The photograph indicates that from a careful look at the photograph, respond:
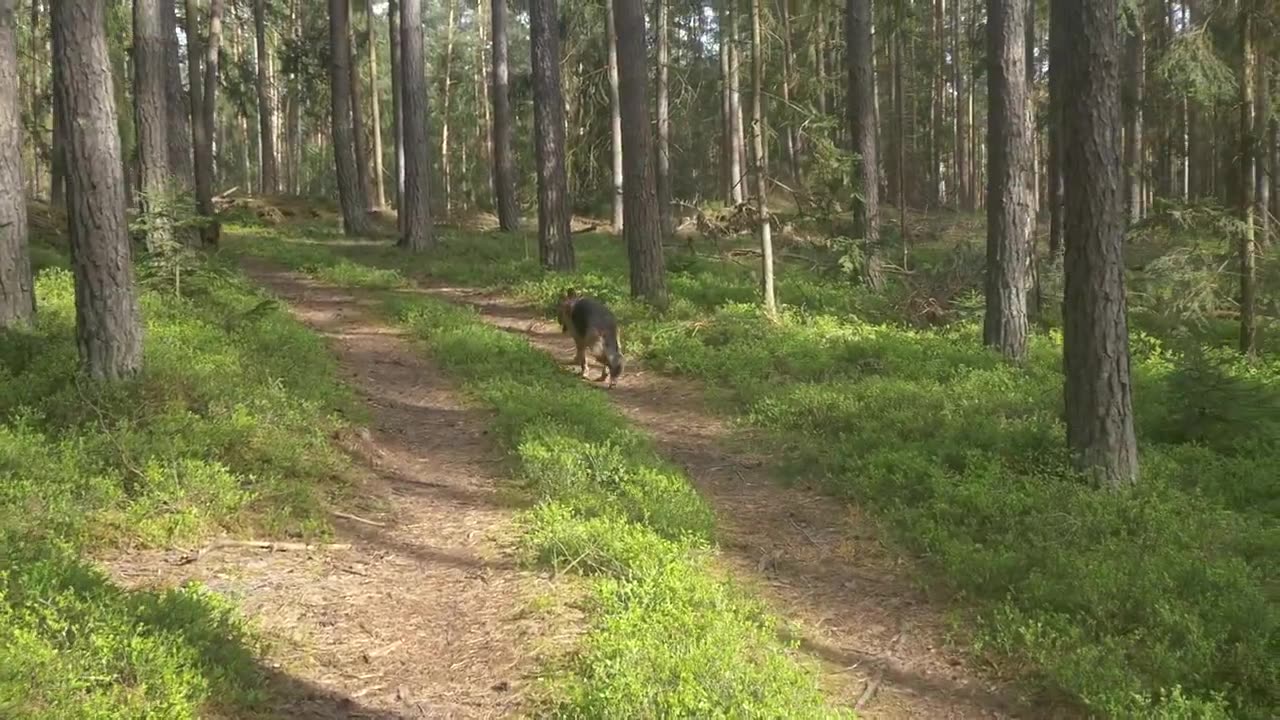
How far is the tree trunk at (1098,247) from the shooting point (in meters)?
6.98

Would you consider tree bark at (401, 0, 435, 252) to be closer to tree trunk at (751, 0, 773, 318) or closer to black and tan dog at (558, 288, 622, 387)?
tree trunk at (751, 0, 773, 318)

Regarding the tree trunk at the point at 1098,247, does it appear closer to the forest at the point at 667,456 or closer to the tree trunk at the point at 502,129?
the forest at the point at 667,456

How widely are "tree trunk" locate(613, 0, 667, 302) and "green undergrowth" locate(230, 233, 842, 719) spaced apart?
4.63 meters

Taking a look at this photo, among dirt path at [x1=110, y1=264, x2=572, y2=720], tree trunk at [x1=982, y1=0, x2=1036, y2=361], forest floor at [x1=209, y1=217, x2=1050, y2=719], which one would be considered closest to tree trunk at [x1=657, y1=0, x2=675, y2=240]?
tree trunk at [x1=982, y1=0, x2=1036, y2=361]

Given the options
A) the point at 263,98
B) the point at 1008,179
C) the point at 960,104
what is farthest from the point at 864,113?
the point at 960,104

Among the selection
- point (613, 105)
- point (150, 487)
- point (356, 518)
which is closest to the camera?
point (150, 487)

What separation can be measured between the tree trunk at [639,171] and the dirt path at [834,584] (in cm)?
505

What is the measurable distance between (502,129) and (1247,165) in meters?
16.5

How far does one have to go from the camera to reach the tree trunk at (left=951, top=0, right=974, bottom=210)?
37116mm

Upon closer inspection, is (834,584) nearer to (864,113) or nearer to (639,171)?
(639,171)

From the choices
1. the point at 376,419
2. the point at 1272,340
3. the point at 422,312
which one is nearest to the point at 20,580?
the point at 376,419

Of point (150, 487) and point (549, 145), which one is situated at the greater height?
point (549, 145)

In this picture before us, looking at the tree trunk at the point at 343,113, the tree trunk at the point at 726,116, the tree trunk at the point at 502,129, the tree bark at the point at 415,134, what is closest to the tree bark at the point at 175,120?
the tree bark at the point at 415,134

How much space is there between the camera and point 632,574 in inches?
220
